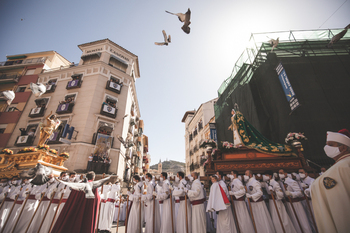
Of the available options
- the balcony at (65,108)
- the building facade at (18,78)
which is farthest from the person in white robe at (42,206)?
the building facade at (18,78)

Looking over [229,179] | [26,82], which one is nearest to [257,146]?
[229,179]

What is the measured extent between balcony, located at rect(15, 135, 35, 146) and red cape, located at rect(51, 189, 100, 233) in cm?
1678

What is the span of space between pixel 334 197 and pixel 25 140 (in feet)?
71.7

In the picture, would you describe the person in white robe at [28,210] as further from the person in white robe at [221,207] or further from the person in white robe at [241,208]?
the person in white robe at [241,208]

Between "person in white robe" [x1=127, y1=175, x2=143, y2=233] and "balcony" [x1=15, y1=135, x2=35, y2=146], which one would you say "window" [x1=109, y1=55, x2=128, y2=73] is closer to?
"balcony" [x1=15, y1=135, x2=35, y2=146]

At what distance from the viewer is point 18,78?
2062cm

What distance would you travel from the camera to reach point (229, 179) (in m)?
5.19

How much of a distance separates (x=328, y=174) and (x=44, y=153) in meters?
11.0

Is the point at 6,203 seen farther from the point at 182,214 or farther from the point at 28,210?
the point at 182,214

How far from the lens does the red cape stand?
11.1ft

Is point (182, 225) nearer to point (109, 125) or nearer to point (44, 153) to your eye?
point (44, 153)

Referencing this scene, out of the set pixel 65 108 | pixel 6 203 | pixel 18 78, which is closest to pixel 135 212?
pixel 6 203

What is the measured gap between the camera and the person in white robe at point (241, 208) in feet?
13.7

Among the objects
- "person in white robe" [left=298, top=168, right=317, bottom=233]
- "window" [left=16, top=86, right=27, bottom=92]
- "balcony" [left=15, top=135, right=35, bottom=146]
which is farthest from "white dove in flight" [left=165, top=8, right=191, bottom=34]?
"window" [left=16, top=86, right=27, bottom=92]
